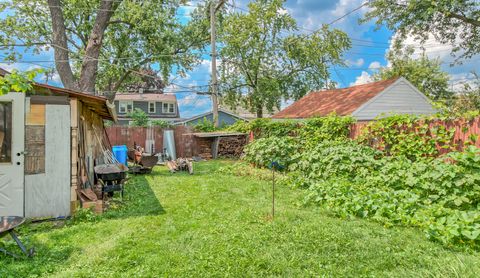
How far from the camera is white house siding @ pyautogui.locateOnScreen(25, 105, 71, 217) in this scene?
4.65m

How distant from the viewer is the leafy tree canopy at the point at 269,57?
2083 centimetres

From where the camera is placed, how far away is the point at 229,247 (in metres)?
3.44

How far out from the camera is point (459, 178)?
476cm

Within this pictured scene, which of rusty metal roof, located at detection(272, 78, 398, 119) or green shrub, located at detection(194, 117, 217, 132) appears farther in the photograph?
green shrub, located at detection(194, 117, 217, 132)

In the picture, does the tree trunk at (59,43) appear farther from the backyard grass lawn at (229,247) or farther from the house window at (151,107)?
the house window at (151,107)

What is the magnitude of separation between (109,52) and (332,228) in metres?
18.0

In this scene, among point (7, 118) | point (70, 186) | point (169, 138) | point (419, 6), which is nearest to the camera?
point (7, 118)

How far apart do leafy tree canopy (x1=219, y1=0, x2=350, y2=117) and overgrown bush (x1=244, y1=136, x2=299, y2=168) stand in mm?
12096

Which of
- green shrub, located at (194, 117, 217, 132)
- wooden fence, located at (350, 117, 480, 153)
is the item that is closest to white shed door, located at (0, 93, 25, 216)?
wooden fence, located at (350, 117, 480, 153)

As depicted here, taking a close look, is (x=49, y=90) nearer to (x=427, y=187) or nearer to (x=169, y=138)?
(x=427, y=187)

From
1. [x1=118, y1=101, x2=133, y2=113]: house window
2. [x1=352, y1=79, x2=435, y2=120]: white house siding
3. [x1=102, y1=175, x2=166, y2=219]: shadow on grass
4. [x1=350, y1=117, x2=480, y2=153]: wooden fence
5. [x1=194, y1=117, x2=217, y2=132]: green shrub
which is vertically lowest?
[x1=102, y1=175, x2=166, y2=219]: shadow on grass

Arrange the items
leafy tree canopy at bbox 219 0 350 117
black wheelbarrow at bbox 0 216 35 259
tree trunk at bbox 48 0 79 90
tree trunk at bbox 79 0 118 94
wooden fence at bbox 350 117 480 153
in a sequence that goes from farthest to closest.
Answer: leafy tree canopy at bbox 219 0 350 117
tree trunk at bbox 79 0 118 94
tree trunk at bbox 48 0 79 90
wooden fence at bbox 350 117 480 153
black wheelbarrow at bbox 0 216 35 259

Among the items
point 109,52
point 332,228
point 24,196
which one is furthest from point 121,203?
point 109,52

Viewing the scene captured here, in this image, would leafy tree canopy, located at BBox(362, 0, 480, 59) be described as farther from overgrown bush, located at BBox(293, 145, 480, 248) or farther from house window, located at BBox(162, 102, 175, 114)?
house window, located at BBox(162, 102, 175, 114)
